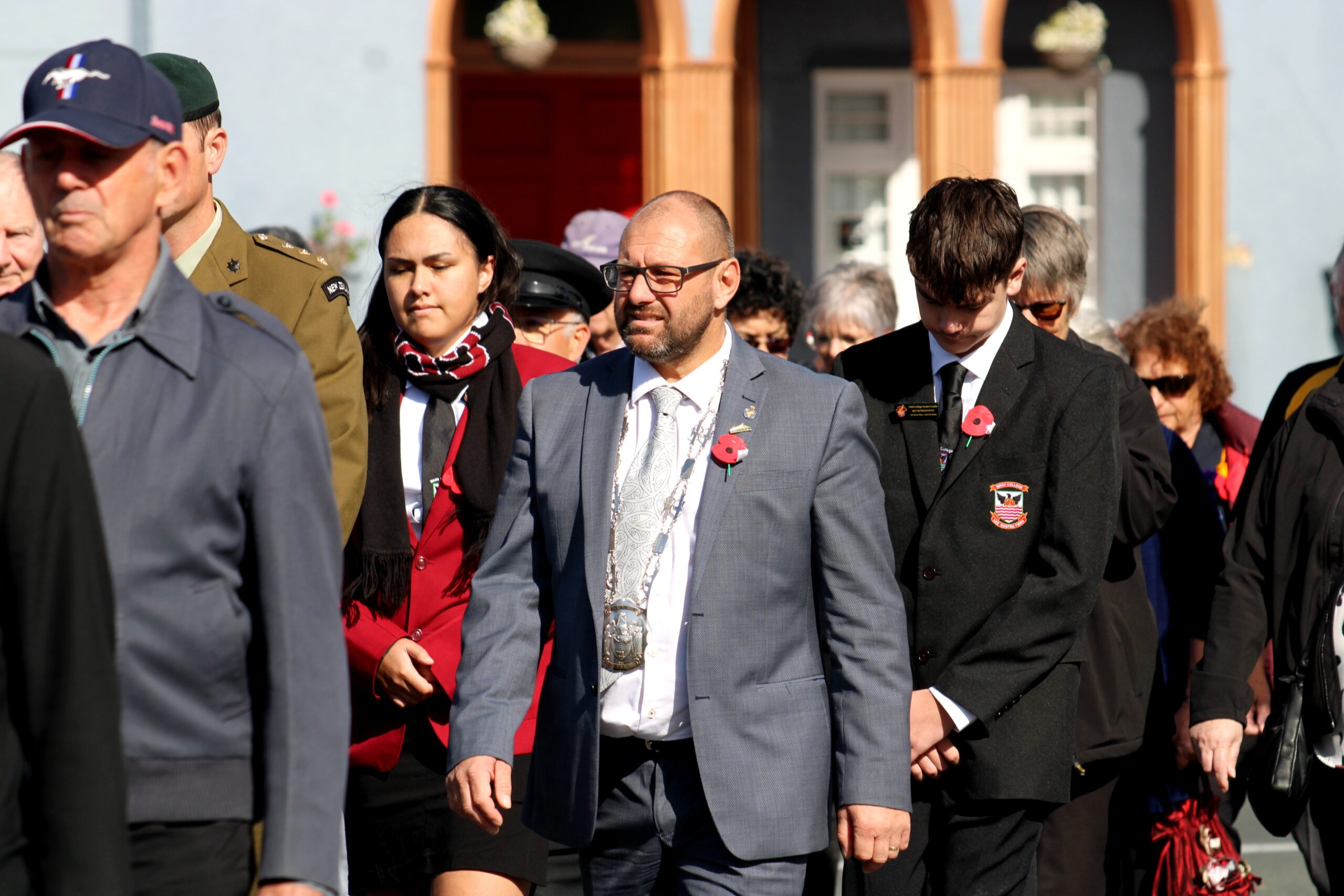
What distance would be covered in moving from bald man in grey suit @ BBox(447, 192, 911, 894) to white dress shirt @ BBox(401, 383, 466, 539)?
1.87ft

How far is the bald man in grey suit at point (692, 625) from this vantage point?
3459 millimetres

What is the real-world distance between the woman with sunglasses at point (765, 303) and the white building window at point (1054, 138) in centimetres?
866

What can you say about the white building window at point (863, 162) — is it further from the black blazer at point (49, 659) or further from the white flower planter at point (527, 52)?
the black blazer at point (49, 659)

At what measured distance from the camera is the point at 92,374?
2498 mm

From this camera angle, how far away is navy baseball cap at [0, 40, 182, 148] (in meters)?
2.48

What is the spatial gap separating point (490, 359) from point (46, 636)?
7.13 ft

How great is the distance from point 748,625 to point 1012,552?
74cm

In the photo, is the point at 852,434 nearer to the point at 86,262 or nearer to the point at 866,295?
the point at 86,262

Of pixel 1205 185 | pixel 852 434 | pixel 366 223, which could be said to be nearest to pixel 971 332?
pixel 852 434

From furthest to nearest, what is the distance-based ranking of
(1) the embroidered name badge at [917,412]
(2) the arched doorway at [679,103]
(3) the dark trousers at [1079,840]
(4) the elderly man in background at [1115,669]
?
(2) the arched doorway at [679,103] → (3) the dark trousers at [1079,840] → (4) the elderly man in background at [1115,669] → (1) the embroidered name badge at [917,412]

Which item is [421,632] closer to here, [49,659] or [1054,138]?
[49,659]

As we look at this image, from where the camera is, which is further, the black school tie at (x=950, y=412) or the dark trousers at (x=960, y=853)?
the black school tie at (x=950, y=412)

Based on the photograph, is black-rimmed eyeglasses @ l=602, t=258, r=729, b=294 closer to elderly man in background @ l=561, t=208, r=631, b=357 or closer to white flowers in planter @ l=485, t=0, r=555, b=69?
elderly man in background @ l=561, t=208, r=631, b=357

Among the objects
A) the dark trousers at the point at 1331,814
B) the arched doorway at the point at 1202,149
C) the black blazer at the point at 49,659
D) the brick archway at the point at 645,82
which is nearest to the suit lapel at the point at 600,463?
the black blazer at the point at 49,659
